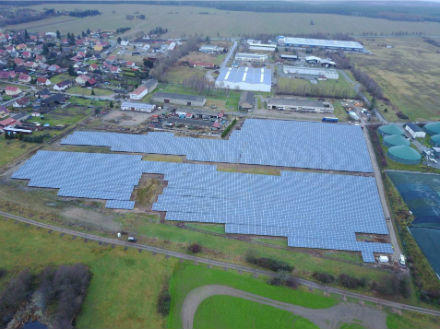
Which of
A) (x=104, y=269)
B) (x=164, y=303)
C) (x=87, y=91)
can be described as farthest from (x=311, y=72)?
(x=164, y=303)

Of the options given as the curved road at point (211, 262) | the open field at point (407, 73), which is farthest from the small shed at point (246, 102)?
the curved road at point (211, 262)

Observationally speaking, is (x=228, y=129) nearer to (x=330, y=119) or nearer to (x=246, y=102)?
(x=246, y=102)

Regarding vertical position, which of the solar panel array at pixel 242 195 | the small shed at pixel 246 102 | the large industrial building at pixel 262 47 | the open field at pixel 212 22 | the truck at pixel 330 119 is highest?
the open field at pixel 212 22

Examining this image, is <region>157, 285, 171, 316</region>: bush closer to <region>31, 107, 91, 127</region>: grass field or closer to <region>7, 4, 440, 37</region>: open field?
<region>31, 107, 91, 127</region>: grass field

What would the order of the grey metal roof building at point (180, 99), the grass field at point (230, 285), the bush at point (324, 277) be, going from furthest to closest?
1. the grey metal roof building at point (180, 99)
2. the bush at point (324, 277)
3. the grass field at point (230, 285)

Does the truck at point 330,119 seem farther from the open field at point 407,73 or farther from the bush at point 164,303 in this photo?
the bush at point 164,303

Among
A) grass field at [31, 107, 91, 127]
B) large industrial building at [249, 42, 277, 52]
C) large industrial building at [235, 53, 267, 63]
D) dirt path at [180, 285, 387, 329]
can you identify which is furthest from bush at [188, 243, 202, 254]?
large industrial building at [249, 42, 277, 52]

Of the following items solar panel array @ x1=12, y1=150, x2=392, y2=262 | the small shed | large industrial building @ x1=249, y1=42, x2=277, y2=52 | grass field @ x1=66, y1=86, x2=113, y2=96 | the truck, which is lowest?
solar panel array @ x1=12, y1=150, x2=392, y2=262
